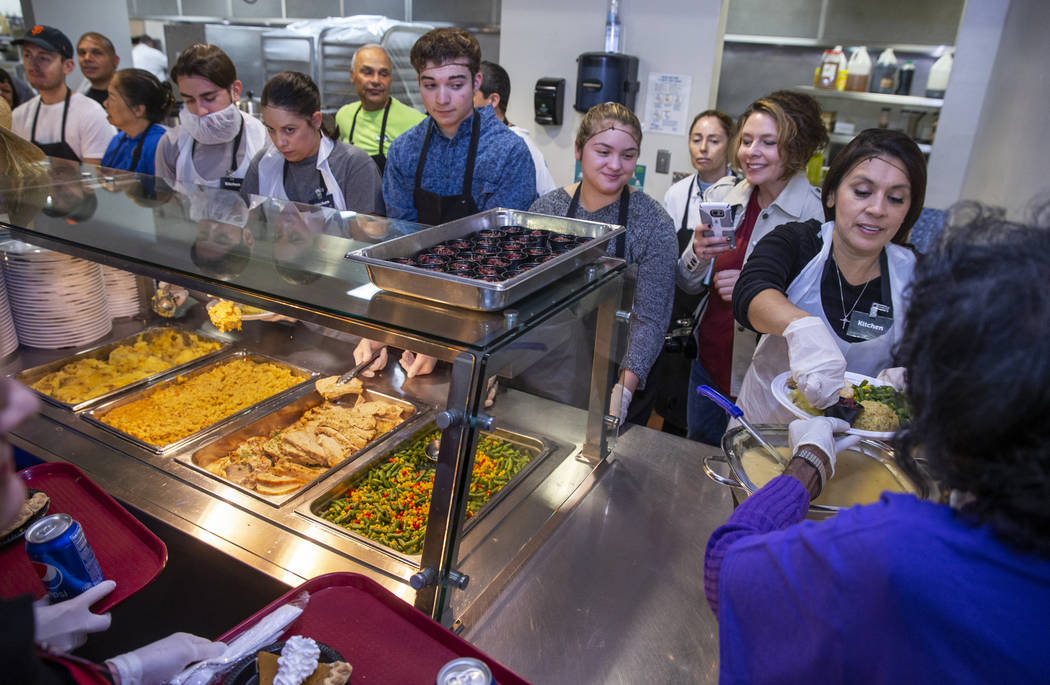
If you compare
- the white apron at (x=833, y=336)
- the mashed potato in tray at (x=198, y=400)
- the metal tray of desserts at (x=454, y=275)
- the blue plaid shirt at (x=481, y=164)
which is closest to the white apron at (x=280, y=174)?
the blue plaid shirt at (x=481, y=164)

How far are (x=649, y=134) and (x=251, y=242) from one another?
356cm

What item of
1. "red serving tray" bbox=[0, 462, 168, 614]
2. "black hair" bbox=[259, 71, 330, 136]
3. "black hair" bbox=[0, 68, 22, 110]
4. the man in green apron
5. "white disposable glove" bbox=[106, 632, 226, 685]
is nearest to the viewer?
"white disposable glove" bbox=[106, 632, 226, 685]

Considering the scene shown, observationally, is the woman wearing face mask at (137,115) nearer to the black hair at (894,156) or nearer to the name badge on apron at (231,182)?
the name badge on apron at (231,182)

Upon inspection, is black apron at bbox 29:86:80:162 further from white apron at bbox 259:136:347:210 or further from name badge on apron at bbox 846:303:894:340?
name badge on apron at bbox 846:303:894:340

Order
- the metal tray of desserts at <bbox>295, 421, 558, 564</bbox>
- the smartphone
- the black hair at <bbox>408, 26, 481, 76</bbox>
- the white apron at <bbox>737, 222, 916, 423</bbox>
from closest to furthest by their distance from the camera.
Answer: the metal tray of desserts at <bbox>295, 421, 558, 564</bbox> < the white apron at <bbox>737, 222, 916, 423</bbox> < the smartphone < the black hair at <bbox>408, 26, 481, 76</bbox>

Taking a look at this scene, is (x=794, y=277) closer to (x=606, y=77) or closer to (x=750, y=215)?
(x=750, y=215)

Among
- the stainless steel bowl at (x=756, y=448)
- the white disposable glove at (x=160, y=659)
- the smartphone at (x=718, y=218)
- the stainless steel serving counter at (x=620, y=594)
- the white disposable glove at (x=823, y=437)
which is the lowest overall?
the stainless steel serving counter at (x=620, y=594)

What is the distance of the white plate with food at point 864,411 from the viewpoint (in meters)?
1.25

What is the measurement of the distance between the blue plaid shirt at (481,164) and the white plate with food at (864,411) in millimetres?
1374

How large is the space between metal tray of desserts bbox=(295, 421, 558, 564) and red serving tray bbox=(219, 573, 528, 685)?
20 cm

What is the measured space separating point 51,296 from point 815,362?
2282 millimetres

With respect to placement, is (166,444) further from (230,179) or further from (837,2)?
(837,2)

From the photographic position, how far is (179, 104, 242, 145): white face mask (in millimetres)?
3156

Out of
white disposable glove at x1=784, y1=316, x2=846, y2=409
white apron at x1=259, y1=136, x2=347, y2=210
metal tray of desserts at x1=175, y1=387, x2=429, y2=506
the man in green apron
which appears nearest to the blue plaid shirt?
white apron at x1=259, y1=136, x2=347, y2=210
